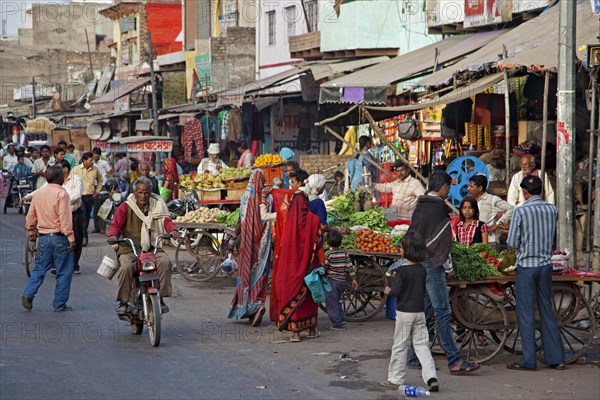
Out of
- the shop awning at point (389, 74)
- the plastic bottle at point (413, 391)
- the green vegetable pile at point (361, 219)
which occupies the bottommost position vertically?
the plastic bottle at point (413, 391)

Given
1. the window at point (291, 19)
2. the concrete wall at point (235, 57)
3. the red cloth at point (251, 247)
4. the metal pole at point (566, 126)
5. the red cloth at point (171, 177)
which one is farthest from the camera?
the concrete wall at point (235, 57)

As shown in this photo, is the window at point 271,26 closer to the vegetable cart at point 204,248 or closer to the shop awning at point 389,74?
the shop awning at point 389,74

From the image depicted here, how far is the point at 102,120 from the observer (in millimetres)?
43812

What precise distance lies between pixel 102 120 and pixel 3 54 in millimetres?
29696

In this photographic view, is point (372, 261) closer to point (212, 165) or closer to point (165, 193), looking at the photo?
point (165, 193)

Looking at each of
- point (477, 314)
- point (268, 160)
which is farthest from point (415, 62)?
point (477, 314)

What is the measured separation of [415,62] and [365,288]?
32.0ft

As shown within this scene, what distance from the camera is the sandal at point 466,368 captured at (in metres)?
8.70

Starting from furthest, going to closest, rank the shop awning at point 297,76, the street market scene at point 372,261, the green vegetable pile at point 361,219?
the shop awning at point 297,76 → the green vegetable pile at point 361,219 → the street market scene at point 372,261

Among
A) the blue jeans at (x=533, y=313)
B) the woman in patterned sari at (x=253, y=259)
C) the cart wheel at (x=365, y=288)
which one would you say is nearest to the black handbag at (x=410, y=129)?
the cart wheel at (x=365, y=288)

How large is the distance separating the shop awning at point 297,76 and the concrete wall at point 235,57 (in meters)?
7.06

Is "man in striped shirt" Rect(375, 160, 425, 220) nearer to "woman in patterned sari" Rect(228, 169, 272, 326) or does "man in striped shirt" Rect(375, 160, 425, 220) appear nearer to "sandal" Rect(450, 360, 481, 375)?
"woman in patterned sari" Rect(228, 169, 272, 326)

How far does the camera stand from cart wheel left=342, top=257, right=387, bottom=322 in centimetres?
1182

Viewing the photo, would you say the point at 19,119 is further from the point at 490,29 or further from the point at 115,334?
the point at 115,334
